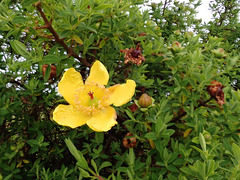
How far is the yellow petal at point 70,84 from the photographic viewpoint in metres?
1.01

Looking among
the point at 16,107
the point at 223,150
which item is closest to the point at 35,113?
the point at 16,107

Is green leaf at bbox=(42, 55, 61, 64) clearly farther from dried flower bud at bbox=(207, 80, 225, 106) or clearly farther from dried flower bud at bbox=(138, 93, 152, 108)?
dried flower bud at bbox=(207, 80, 225, 106)

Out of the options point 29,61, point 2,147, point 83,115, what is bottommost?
point 2,147

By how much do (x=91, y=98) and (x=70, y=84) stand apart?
15 cm

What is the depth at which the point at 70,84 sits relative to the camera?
1.06 meters

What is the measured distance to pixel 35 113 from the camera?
1210mm

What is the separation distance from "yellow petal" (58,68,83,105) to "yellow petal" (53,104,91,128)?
0.04 m

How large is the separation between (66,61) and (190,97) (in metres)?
0.60

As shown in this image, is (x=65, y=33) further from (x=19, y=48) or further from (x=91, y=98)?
(x=91, y=98)

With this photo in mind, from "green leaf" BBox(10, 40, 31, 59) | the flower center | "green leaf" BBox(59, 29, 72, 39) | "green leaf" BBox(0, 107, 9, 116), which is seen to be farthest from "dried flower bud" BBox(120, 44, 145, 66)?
"green leaf" BBox(0, 107, 9, 116)

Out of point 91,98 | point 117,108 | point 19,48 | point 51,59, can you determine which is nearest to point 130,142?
point 117,108

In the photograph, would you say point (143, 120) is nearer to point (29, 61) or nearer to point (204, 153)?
point (204, 153)

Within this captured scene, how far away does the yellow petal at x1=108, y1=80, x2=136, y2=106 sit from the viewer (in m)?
0.95

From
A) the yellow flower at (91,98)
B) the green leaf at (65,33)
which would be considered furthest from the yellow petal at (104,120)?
the green leaf at (65,33)
